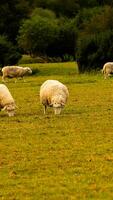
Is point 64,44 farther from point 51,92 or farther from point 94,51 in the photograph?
point 51,92

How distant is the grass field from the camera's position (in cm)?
1045

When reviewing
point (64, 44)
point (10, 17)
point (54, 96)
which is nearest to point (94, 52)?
point (64, 44)

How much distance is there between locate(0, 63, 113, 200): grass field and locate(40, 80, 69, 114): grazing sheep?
35 centimetres

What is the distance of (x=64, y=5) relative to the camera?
104312mm

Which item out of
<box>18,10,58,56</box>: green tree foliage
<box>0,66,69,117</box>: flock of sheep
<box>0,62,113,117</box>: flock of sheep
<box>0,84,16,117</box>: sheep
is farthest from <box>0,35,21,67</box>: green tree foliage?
<box>0,84,16,117</box>: sheep

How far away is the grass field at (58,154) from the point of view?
10453 mm

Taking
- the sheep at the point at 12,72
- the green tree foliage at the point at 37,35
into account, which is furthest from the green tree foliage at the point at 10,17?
the sheep at the point at 12,72

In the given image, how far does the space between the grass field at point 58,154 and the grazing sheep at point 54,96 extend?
0.35 metres

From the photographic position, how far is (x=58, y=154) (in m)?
13.3

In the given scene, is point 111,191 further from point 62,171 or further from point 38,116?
point 38,116

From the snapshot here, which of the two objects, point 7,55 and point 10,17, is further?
point 10,17

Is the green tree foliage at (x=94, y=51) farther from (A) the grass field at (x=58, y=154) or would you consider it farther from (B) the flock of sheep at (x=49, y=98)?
(B) the flock of sheep at (x=49, y=98)

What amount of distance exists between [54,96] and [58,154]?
725 centimetres

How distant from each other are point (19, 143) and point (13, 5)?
7538 centimetres
